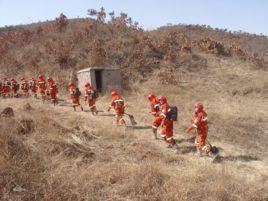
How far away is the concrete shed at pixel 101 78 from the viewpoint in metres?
21.0

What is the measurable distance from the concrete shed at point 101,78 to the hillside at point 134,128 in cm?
97

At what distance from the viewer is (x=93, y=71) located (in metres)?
21.1

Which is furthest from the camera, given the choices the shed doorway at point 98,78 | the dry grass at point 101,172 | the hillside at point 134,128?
the shed doorway at point 98,78

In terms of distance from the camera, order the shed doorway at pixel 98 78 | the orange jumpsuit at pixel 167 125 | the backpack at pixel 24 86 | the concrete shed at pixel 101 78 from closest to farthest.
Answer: the orange jumpsuit at pixel 167 125 < the concrete shed at pixel 101 78 < the shed doorway at pixel 98 78 < the backpack at pixel 24 86

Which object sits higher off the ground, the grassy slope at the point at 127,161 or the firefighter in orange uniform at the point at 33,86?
the firefighter in orange uniform at the point at 33,86

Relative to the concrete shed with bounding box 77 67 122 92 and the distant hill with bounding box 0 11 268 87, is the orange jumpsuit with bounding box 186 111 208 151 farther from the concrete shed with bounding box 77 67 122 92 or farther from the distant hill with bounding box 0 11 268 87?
the distant hill with bounding box 0 11 268 87

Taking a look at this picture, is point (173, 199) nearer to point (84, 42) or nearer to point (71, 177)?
point (71, 177)

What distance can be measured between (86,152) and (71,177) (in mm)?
1956

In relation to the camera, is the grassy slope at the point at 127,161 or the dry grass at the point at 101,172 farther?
the grassy slope at the point at 127,161

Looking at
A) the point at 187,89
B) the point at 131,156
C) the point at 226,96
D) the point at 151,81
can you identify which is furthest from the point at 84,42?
the point at 131,156

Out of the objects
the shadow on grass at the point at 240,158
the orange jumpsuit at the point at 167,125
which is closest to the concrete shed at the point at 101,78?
the orange jumpsuit at the point at 167,125

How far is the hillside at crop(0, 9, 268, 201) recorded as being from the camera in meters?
7.31

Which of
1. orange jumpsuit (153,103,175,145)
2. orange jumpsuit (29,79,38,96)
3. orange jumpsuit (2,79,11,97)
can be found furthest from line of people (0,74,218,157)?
orange jumpsuit (2,79,11,97)

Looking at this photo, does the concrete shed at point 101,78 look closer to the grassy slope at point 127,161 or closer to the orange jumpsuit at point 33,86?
the orange jumpsuit at point 33,86
